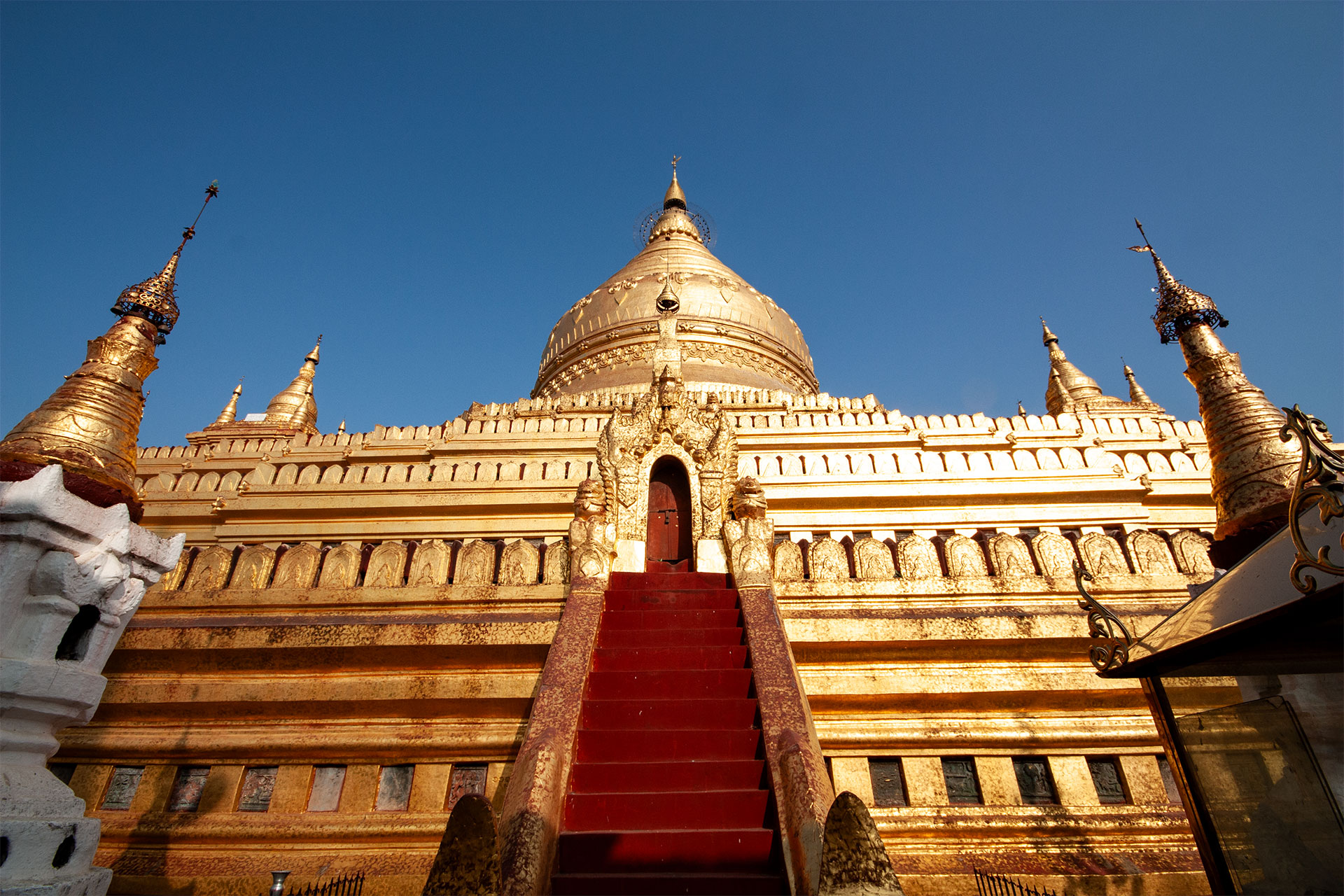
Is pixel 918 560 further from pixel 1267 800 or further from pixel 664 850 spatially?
pixel 664 850

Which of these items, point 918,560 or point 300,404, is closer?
point 918,560

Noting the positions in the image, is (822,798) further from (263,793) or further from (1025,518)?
(1025,518)

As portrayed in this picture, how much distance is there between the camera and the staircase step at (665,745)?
5.37 meters

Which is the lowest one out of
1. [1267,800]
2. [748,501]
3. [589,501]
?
[1267,800]

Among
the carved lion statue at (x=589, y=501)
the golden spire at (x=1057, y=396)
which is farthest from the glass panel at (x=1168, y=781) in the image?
the golden spire at (x=1057, y=396)

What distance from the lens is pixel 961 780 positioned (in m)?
6.77

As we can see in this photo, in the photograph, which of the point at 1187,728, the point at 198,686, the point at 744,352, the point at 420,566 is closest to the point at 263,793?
the point at 198,686

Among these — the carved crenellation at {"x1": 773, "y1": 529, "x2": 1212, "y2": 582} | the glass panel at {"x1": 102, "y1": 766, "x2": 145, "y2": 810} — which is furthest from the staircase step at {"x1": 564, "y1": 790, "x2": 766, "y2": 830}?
the glass panel at {"x1": 102, "y1": 766, "x2": 145, "y2": 810}

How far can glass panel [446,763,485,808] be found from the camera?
6.87 meters

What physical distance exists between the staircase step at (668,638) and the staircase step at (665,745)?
135 cm

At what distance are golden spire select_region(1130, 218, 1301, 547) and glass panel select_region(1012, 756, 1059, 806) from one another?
2.99 m

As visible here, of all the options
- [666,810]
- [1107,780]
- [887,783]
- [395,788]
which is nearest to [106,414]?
[395,788]

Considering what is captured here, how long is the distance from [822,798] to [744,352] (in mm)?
21483

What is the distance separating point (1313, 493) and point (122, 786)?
9999 millimetres
